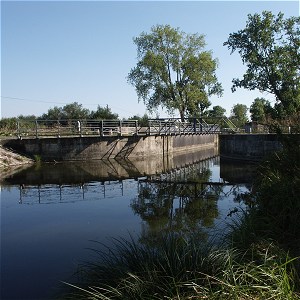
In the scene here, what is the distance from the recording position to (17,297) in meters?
5.30

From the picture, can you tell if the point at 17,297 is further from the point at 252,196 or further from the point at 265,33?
the point at 265,33

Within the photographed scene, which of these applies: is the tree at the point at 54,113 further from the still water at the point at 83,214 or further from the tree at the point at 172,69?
the still water at the point at 83,214

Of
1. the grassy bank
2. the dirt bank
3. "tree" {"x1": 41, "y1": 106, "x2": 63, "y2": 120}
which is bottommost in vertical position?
the grassy bank

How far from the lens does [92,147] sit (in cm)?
2620

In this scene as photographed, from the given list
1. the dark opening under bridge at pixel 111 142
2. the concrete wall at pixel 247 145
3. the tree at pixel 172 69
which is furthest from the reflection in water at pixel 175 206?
the tree at pixel 172 69

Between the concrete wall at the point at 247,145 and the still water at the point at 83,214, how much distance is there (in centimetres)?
624

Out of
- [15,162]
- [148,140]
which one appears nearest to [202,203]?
[15,162]

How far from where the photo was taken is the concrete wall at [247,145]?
24.3 meters

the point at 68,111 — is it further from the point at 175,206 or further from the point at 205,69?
the point at 175,206

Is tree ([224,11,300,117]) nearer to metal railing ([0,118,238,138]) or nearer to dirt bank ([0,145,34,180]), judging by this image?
metal railing ([0,118,238,138])

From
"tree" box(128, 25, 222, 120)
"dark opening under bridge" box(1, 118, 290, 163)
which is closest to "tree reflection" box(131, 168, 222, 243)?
"dark opening under bridge" box(1, 118, 290, 163)

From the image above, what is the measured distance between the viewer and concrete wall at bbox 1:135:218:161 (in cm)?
2475

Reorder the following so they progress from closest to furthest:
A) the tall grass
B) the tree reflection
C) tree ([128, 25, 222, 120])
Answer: the tall grass → the tree reflection → tree ([128, 25, 222, 120])

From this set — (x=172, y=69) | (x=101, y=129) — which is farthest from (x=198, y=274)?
(x=172, y=69)
